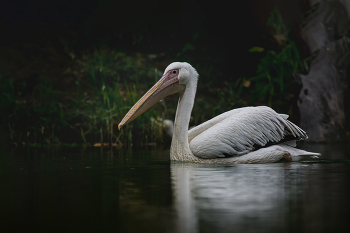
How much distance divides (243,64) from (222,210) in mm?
10212

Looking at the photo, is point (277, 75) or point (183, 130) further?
point (277, 75)

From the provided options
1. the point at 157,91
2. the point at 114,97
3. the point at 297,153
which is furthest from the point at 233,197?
the point at 114,97

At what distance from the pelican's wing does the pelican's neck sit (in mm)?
109

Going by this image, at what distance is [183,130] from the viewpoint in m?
5.98

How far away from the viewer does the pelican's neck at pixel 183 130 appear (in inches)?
232

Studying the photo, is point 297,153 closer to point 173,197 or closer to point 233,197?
point 233,197

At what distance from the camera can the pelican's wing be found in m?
5.65

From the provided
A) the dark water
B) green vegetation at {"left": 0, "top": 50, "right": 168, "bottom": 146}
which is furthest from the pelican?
green vegetation at {"left": 0, "top": 50, "right": 168, "bottom": 146}

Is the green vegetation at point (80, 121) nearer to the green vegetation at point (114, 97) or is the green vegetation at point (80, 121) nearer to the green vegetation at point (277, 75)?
the green vegetation at point (114, 97)

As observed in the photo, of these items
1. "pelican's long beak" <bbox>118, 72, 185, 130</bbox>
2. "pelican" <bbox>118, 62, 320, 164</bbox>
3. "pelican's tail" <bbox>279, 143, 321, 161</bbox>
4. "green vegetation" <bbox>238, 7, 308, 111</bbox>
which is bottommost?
"pelican's tail" <bbox>279, 143, 321, 161</bbox>

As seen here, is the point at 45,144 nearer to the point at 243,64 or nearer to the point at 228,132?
the point at 228,132

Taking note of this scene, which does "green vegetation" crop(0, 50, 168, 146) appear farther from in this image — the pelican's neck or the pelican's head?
the pelican's neck

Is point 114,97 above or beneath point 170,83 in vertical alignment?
above

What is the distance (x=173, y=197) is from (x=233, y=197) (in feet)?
1.43
